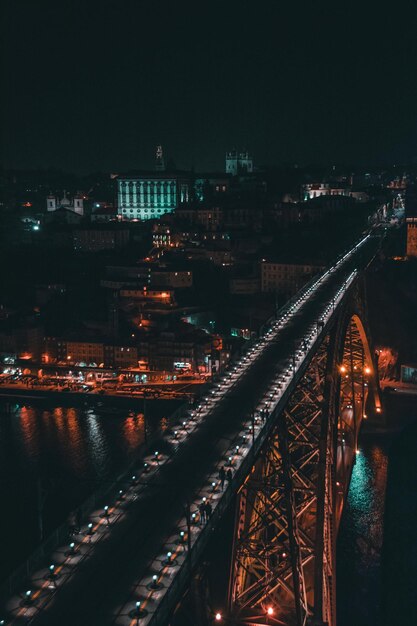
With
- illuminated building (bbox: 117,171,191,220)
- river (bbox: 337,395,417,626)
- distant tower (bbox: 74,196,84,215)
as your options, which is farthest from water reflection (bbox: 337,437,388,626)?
distant tower (bbox: 74,196,84,215)

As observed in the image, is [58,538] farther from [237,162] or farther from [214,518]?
[237,162]

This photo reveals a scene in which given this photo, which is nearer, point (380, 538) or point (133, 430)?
point (380, 538)

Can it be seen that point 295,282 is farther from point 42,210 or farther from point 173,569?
point 42,210

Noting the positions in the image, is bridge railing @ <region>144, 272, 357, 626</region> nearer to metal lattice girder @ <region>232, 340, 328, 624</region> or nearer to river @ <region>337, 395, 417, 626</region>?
metal lattice girder @ <region>232, 340, 328, 624</region>

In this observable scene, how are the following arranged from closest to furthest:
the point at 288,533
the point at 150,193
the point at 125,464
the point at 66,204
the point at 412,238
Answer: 1. the point at 288,533
2. the point at 125,464
3. the point at 412,238
4. the point at 150,193
5. the point at 66,204

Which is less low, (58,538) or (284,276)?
(284,276)

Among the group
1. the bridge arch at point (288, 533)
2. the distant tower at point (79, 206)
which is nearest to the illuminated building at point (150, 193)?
the distant tower at point (79, 206)

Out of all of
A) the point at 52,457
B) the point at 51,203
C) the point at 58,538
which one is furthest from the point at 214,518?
the point at 51,203

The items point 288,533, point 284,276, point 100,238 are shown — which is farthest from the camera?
point 100,238

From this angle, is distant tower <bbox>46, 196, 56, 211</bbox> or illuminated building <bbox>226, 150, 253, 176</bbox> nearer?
distant tower <bbox>46, 196, 56, 211</bbox>

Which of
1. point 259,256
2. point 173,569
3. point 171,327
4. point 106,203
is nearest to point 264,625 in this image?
point 173,569
